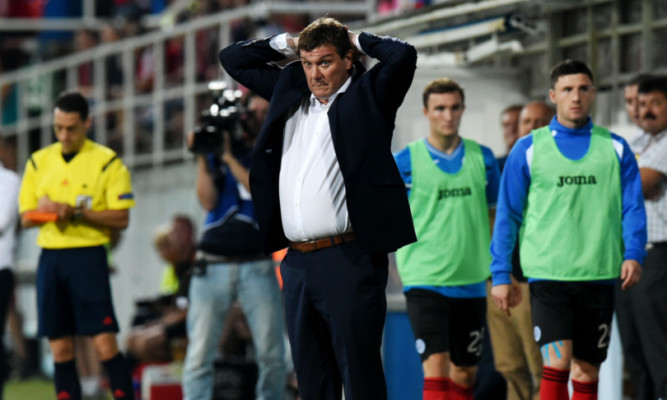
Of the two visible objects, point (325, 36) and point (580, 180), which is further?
point (580, 180)

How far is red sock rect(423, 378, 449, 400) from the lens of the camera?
293 inches

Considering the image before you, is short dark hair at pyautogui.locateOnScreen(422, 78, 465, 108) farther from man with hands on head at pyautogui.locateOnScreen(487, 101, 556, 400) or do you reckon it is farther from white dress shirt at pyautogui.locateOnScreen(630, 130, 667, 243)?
white dress shirt at pyautogui.locateOnScreen(630, 130, 667, 243)

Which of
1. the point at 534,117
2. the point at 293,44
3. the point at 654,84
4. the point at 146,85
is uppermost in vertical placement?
the point at 146,85

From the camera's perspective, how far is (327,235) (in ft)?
19.0

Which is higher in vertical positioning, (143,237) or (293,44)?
(293,44)

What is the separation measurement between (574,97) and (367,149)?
5.45 ft

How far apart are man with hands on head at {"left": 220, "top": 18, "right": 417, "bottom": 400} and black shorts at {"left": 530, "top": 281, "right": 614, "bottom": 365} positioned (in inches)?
53.7

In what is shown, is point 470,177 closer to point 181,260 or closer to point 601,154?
point 601,154

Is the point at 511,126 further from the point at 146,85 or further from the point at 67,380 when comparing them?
the point at 146,85

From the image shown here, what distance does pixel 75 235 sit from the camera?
8.52 meters

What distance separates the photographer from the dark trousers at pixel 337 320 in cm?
572

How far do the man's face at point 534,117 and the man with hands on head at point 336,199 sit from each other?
8.35 ft

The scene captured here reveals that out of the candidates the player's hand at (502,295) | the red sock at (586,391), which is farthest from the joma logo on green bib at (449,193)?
the red sock at (586,391)

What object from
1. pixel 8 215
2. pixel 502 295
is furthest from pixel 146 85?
pixel 502 295
